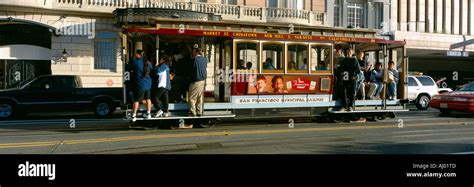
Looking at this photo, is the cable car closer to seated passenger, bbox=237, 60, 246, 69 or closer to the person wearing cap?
seated passenger, bbox=237, 60, 246, 69

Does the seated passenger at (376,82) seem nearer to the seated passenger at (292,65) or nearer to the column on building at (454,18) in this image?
the seated passenger at (292,65)

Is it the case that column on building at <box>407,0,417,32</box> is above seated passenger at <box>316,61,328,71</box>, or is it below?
above

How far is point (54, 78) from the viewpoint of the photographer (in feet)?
57.7

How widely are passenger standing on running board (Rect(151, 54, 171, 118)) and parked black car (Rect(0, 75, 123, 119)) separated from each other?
22.5 ft

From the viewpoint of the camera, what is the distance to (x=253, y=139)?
33.3 feet

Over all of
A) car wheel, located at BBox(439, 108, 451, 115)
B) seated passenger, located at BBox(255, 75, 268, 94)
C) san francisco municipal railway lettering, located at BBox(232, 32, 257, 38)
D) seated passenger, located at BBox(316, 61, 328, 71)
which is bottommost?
car wheel, located at BBox(439, 108, 451, 115)

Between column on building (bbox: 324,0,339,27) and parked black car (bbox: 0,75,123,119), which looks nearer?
parked black car (bbox: 0,75,123,119)

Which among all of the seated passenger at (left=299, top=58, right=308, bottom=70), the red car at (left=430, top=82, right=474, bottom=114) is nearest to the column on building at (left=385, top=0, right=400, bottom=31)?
the red car at (left=430, top=82, right=474, bottom=114)

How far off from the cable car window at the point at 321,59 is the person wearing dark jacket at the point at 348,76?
401 millimetres

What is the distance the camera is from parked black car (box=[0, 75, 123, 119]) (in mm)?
17062

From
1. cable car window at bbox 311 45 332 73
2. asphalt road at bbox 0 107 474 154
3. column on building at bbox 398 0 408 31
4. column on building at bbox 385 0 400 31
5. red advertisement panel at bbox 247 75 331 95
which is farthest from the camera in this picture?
column on building at bbox 398 0 408 31
